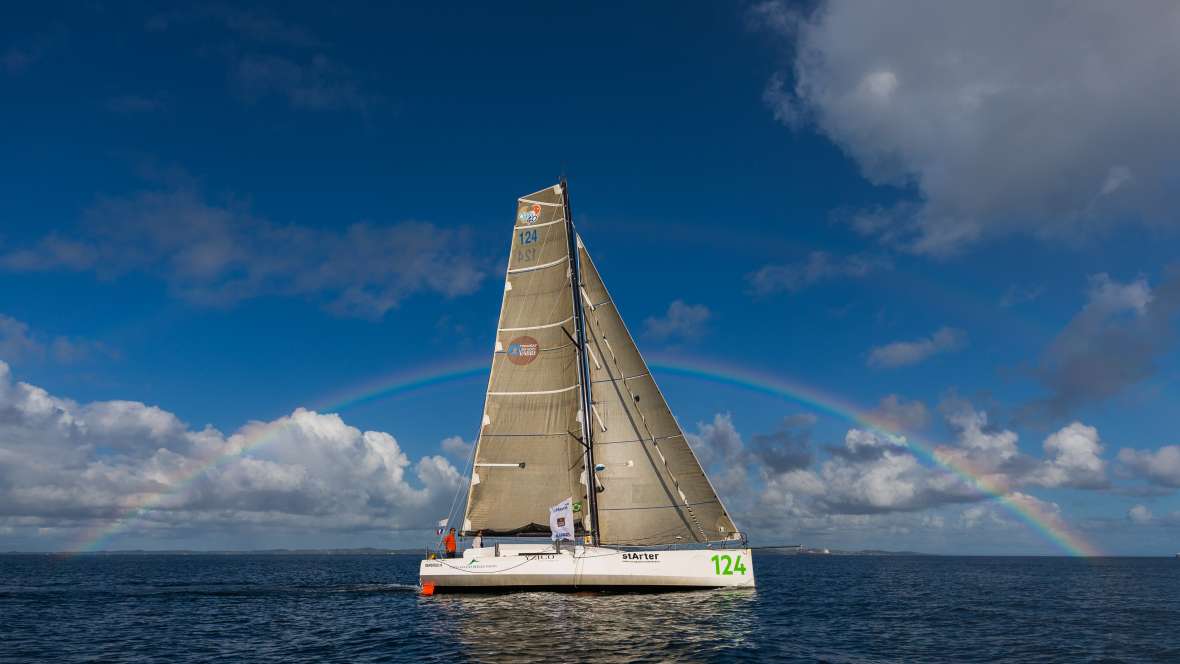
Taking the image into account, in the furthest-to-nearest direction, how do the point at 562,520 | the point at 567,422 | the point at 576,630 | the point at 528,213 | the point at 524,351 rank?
the point at 528,213 → the point at 524,351 → the point at 567,422 → the point at 562,520 → the point at 576,630

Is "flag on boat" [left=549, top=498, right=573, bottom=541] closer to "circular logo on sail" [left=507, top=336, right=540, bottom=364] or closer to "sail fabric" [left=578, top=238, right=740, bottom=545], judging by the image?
"sail fabric" [left=578, top=238, right=740, bottom=545]

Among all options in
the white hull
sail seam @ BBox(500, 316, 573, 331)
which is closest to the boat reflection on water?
the white hull

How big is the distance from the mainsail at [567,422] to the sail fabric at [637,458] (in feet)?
0.16

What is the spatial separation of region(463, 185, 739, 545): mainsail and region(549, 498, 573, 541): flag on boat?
112 centimetres

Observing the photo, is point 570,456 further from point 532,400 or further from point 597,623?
point 597,623

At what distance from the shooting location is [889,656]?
78.1 feet

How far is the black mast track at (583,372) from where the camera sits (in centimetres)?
3628

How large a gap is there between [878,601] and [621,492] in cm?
1950

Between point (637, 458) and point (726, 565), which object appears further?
point (637, 458)

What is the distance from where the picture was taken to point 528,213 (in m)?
40.0

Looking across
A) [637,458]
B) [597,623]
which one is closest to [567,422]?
[637,458]

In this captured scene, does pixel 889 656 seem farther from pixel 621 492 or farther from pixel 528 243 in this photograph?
pixel 528 243

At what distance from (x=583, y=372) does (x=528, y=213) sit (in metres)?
9.03

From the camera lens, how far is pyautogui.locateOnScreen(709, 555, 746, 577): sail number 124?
108 ft
